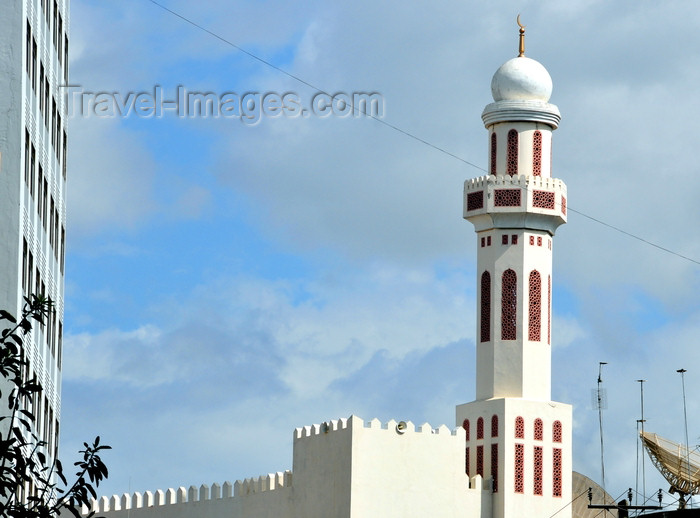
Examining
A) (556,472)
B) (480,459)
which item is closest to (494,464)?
(480,459)

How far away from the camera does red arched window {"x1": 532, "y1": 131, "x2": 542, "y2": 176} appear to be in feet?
218

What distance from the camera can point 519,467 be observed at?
2514 inches

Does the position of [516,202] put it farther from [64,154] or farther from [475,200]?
[64,154]

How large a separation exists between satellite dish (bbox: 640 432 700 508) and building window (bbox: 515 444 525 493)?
7.70 meters

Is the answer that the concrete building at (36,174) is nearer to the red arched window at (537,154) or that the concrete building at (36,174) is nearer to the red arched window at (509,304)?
the red arched window at (509,304)

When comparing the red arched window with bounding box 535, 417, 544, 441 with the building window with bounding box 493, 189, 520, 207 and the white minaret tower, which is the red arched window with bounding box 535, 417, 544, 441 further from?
the building window with bounding box 493, 189, 520, 207

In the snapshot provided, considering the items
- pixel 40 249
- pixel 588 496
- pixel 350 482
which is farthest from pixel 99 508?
pixel 40 249

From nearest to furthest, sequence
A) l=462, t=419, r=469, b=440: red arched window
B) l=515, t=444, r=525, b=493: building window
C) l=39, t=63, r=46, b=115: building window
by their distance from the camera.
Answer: l=39, t=63, r=46, b=115: building window
l=515, t=444, r=525, b=493: building window
l=462, t=419, r=469, b=440: red arched window

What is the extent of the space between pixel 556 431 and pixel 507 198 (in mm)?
8512

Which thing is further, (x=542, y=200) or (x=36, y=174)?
(x=542, y=200)

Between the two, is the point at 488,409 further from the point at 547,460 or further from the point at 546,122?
the point at 546,122

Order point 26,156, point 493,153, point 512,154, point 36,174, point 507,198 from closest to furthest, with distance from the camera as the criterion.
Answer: point 26,156
point 36,174
point 507,198
point 512,154
point 493,153

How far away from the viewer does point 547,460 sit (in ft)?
211

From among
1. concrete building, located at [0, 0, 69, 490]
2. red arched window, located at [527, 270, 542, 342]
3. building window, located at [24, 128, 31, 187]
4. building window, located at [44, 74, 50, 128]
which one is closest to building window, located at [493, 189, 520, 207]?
red arched window, located at [527, 270, 542, 342]
